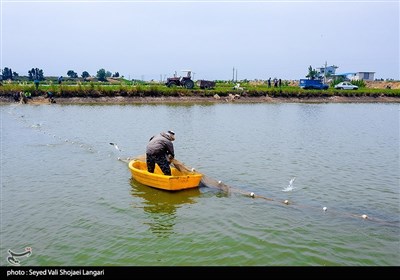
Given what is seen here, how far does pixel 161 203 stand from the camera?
1083 cm

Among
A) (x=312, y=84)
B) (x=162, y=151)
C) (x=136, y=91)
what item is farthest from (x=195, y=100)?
(x=162, y=151)

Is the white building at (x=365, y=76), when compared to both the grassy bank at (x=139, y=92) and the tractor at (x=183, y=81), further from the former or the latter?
the tractor at (x=183, y=81)

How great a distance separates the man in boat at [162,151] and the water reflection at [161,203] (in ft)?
2.66

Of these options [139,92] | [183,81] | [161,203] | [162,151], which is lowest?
[161,203]

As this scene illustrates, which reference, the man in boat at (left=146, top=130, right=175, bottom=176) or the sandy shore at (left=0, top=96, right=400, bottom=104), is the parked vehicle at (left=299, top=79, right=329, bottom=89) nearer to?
the sandy shore at (left=0, top=96, right=400, bottom=104)

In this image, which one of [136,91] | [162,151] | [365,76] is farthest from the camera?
[365,76]

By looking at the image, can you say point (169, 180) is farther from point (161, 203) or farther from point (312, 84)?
point (312, 84)

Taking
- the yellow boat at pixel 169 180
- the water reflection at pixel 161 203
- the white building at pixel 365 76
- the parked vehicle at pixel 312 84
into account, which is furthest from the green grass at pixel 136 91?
the white building at pixel 365 76

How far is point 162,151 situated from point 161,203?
69.0 inches

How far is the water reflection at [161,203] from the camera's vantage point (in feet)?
30.2

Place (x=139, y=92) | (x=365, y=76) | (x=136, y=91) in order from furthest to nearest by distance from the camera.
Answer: (x=365, y=76) < (x=139, y=92) < (x=136, y=91)

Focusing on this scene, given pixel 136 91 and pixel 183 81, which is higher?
pixel 183 81

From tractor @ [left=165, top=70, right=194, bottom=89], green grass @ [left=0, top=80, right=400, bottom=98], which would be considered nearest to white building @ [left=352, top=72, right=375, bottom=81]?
green grass @ [left=0, top=80, right=400, bottom=98]

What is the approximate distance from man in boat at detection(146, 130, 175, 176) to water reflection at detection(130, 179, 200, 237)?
0.81 m
